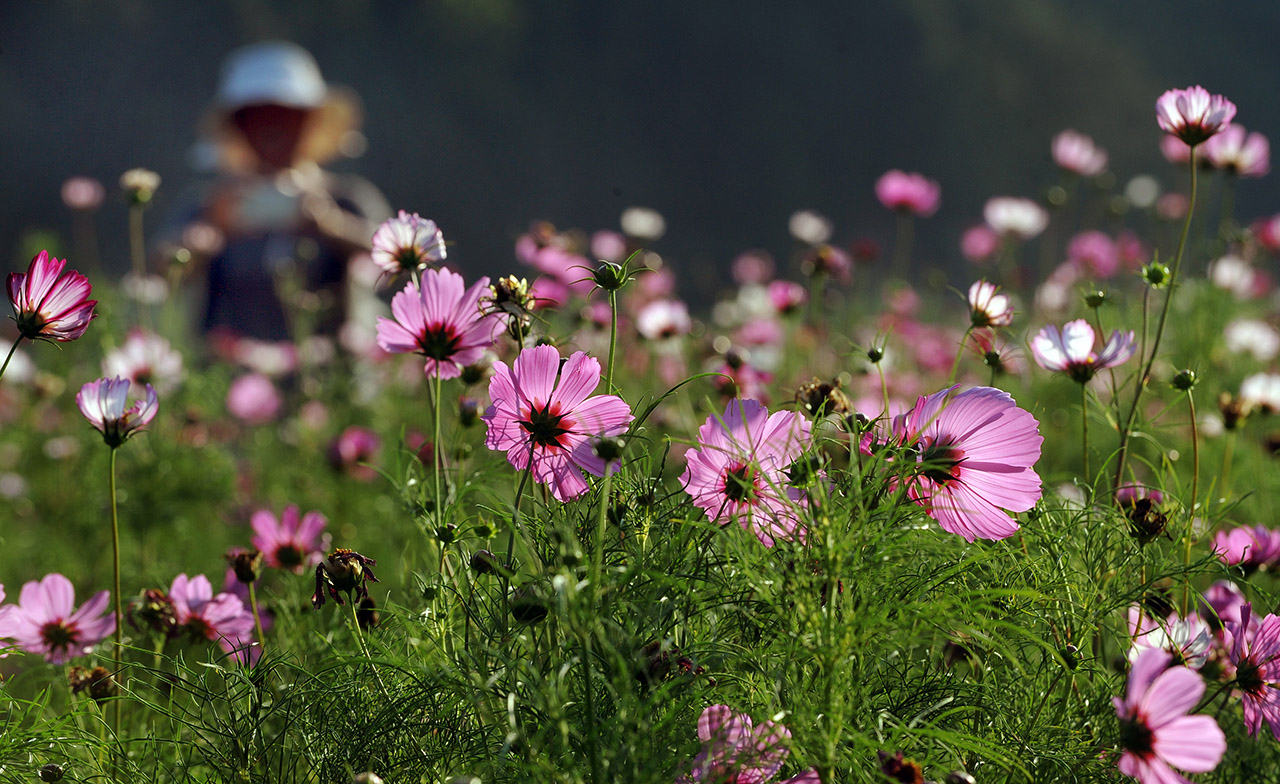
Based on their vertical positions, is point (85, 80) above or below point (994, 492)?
above

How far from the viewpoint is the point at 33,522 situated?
1.58 m

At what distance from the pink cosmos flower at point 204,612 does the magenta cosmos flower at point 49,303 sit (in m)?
0.22

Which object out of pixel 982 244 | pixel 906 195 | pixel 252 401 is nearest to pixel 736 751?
pixel 906 195

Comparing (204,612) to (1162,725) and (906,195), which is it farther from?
(906,195)

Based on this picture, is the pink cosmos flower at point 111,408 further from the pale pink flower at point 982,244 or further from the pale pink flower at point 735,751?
the pale pink flower at point 982,244

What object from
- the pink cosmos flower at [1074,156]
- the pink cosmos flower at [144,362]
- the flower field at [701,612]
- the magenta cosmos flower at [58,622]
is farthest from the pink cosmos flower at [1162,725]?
the pink cosmos flower at [1074,156]

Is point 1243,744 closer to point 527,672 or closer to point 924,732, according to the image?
point 924,732

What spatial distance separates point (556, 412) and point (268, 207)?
11.9 ft

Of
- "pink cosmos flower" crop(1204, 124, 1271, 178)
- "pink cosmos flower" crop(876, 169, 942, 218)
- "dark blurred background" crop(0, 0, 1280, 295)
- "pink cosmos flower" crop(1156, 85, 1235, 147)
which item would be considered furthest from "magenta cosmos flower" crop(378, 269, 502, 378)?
"dark blurred background" crop(0, 0, 1280, 295)

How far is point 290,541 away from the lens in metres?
0.79

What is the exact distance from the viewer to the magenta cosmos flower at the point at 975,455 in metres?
0.49

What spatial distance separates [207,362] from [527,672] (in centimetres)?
227

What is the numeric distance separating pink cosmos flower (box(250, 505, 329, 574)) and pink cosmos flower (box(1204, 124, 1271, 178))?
105cm

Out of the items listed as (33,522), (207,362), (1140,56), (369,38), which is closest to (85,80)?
(369,38)
